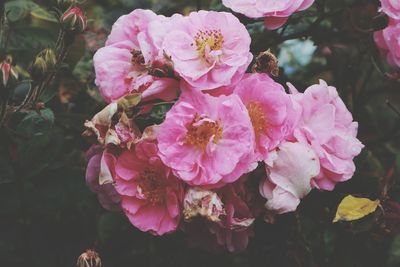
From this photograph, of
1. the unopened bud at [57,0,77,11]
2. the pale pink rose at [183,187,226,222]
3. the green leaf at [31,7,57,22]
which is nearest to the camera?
the pale pink rose at [183,187,226,222]

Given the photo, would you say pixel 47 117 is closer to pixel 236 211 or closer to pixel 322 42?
pixel 236 211

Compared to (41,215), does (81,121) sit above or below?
above

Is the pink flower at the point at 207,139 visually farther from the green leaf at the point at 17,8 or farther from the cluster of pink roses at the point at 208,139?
the green leaf at the point at 17,8

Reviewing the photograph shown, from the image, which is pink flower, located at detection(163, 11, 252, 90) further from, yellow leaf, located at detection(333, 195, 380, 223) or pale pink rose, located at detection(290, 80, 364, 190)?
yellow leaf, located at detection(333, 195, 380, 223)

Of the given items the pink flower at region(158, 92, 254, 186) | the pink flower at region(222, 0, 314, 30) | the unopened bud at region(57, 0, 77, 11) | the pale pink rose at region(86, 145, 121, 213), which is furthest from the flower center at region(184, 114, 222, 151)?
the unopened bud at region(57, 0, 77, 11)

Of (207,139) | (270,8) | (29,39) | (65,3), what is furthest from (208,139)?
(29,39)

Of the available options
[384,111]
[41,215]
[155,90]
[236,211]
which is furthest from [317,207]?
[384,111]

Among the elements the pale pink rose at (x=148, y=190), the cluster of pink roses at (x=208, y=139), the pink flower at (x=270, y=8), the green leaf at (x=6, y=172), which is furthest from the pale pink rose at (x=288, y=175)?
the green leaf at (x=6, y=172)
